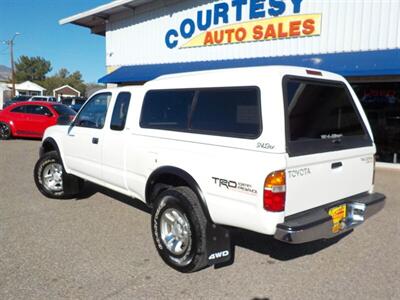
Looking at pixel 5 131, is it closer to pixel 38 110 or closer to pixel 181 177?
pixel 38 110

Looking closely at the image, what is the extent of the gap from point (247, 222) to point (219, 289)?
0.75 meters

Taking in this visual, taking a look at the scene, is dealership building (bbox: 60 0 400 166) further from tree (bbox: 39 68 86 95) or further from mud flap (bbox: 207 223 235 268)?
tree (bbox: 39 68 86 95)

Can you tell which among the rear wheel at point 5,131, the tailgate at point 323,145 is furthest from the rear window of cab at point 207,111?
the rear wheel at point 5,131

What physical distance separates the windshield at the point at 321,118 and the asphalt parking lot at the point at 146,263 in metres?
1.31

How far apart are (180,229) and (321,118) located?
1.81 meters

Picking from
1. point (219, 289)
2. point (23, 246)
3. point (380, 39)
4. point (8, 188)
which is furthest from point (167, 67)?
point (219, 289)

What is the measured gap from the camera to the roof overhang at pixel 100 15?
49.3 feet

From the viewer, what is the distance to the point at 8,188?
6.80 metres

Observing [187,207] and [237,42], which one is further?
[237,42]

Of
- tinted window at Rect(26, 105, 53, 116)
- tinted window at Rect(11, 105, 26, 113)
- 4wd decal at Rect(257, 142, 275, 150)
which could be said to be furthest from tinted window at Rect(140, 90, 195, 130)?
tinted window at Rect(11, 105, 26, 113)

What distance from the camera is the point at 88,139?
16.8 ft

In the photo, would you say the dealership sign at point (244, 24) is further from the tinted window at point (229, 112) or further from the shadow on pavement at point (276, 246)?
the tinted window at point (229, 112)

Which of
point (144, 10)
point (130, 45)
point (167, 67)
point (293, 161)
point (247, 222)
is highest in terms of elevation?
point (144, 10)

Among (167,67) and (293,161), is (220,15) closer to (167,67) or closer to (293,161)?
(167,67)
